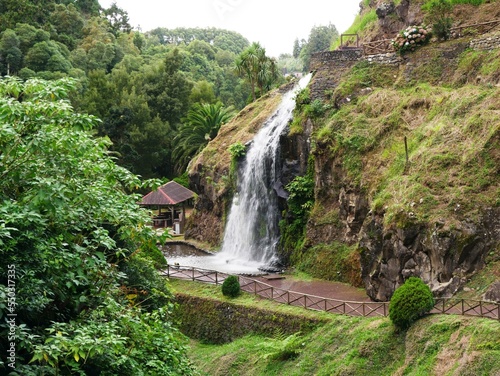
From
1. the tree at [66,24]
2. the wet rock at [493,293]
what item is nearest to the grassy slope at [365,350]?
the wet rock at [493,293]

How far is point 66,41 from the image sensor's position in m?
74.0

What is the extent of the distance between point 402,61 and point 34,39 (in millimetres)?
44533

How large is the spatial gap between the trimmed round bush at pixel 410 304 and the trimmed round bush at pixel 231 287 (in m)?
7.77

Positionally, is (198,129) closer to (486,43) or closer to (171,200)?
(171,200)

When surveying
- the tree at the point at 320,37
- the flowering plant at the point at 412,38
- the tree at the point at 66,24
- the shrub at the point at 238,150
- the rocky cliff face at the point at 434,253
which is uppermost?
the tree at the point at 320,37

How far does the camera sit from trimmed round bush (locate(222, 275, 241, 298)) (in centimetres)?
2655

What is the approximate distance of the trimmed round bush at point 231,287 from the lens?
26547mm

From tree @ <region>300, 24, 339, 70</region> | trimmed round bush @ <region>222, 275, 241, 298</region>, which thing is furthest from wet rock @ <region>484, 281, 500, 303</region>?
tree @ <region>300, 24, 339, 70</region>

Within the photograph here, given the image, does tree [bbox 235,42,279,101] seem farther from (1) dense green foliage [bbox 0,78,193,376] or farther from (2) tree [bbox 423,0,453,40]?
(1) dense green foliage [bbox 0,78,193,376]

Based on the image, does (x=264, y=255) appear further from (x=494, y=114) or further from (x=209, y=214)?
(x=494, y=114)

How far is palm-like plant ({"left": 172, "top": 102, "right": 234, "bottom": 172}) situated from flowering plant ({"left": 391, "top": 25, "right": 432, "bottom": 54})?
2109cm

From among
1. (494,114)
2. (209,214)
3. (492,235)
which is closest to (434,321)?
(492,235)

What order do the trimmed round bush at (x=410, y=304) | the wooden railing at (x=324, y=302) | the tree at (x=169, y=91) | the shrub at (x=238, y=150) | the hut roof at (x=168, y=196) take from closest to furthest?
the wooden railing at (x=324, y=302) → the trimmed round bush at (x=410, y=304) → the shrub at (x=238, y=150) → the hut roof at (x=168, y=196) → the tree at (x=169, y=91)

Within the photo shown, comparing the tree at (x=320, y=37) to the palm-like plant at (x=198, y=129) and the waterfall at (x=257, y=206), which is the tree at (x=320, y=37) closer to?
the palm-like plant at (x=198, y=129)
